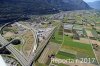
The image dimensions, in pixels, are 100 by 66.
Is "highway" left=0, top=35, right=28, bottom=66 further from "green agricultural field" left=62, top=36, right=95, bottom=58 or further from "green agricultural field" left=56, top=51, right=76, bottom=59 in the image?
Result: "green agricultural field" left=62, top=36, right=95, bottom=58

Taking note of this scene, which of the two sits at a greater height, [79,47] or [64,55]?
[64,55]

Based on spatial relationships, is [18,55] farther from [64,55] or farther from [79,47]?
[79,47]

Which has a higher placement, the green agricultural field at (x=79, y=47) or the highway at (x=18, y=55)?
the highway at (x=18, y=55)

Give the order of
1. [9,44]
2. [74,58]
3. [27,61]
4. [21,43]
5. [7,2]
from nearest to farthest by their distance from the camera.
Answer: [27,61] < [74,58] < [9,44] < [21,43] < [7,2]

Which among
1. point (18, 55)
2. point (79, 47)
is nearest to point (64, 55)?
point (79, 47)

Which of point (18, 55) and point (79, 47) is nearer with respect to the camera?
point (18, 55)

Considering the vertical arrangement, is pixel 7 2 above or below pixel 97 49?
above

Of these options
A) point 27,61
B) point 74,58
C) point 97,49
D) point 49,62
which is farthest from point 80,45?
point 27,61

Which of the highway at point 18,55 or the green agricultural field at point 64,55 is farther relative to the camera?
the green agricultural field at point 64,55

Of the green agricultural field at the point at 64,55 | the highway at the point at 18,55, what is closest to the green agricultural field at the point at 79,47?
the green agricultural field at the point at 64,55

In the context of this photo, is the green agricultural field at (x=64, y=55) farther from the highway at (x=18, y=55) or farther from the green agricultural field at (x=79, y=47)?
the highway at (x=18, y=55)

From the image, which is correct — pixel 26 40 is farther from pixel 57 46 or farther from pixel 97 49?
pixel 97 49
